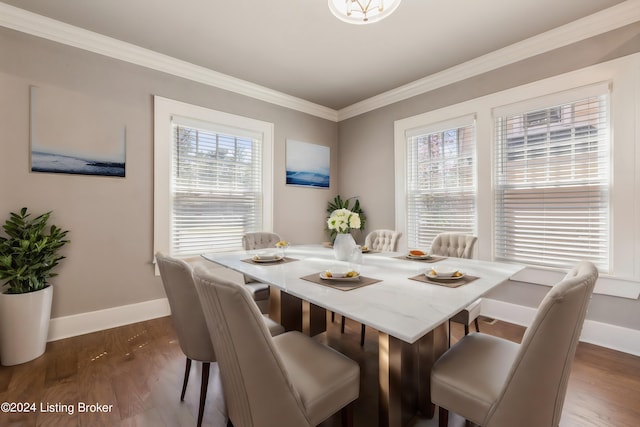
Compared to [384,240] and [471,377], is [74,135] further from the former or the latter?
[471,377]

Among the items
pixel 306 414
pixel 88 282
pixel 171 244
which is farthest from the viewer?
pixel 171 244

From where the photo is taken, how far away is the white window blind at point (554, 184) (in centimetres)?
253

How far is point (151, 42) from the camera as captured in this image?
9.36ft

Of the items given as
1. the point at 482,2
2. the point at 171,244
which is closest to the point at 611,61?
the point at 482,2

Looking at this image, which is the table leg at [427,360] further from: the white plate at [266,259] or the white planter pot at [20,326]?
the white planter pot at [20,326]

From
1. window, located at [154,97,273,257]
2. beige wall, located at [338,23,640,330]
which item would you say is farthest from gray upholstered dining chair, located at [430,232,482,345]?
window, located at [154,97,273,257]

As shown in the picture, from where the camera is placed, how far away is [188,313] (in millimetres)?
1500

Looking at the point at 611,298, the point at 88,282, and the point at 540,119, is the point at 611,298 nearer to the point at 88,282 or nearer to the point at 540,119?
the point at 540,119

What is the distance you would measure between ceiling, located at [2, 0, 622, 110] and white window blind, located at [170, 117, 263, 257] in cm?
84

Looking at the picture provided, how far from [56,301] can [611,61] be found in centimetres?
541

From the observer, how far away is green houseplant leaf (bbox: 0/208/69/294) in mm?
2217

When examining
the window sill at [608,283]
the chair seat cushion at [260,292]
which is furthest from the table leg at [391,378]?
the window sill at [608,283]

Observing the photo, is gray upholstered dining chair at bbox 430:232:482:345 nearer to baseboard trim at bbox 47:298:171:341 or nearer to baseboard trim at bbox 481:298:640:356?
baseboard trim at bbox 481:298:640:356

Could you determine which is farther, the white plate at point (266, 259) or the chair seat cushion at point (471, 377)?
the white plate at point (266, 259)
